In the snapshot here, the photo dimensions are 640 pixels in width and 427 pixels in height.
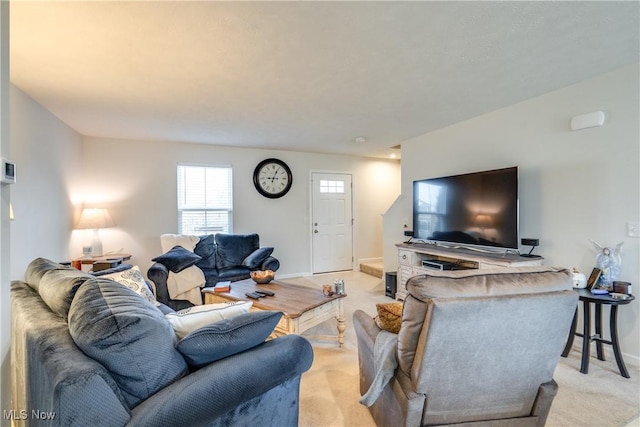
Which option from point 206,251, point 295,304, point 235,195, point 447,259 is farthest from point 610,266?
point 235,195

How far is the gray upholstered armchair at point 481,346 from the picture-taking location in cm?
113

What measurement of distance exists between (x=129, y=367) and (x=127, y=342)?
0.08 metres

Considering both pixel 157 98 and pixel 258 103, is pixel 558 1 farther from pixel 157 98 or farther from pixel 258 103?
pixel 157 98

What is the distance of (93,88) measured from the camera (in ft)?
8.52

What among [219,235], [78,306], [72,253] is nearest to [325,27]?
[78,306]

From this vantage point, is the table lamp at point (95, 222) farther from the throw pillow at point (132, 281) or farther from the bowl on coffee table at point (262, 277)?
the bowl on coffee table at point (262, 277)

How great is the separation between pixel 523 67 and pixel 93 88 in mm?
3601

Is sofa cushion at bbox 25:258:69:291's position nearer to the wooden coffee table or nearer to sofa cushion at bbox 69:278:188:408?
sofa cushion at bbox 69:278:188:408

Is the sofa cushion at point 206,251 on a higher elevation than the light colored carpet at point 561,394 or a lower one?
higher

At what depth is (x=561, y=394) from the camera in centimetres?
195

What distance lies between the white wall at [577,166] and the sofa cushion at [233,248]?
3.25 metres

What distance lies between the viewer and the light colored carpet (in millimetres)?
1712

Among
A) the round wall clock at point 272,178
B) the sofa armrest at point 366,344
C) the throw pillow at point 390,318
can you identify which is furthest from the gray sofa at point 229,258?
the throw pillow at point 390,318

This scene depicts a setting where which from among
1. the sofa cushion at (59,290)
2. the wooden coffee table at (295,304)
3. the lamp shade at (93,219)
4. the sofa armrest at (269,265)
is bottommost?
the wooden coffee table at (295,304)
